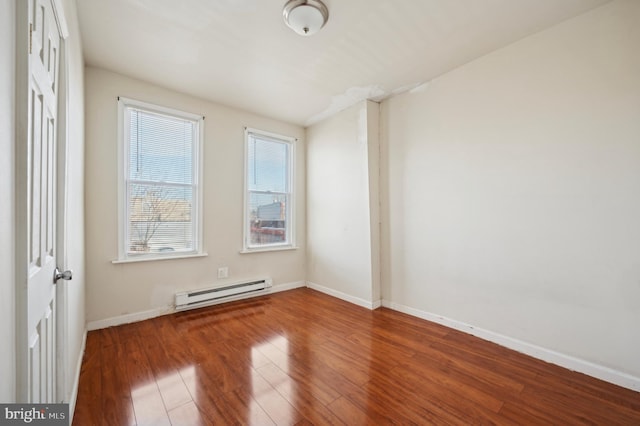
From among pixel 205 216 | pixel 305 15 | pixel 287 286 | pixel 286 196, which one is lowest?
pixel 287 286

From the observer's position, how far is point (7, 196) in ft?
2.52

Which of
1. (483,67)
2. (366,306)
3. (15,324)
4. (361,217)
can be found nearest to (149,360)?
(15,324)

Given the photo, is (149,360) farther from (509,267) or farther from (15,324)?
(509,267)

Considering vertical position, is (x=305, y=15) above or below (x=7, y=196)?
above

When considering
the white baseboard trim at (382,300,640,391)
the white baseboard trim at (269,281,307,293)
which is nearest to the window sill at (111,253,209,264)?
the white baseboard trim at (269,281,307,293)

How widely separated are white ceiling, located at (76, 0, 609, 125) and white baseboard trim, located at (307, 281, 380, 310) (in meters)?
2.71

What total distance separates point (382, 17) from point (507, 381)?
294 cm

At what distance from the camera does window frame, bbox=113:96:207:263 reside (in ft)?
9.66

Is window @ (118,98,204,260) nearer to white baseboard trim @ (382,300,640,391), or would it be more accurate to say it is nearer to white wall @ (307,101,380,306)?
white wall @ (307,101,380,306)

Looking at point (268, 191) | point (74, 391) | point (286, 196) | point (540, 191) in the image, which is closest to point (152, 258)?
point (74, 391)

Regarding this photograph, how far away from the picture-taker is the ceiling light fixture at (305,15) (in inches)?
76.9

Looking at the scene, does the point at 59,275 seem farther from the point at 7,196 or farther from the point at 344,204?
the point at 344,204

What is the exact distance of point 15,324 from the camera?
0.82 meters

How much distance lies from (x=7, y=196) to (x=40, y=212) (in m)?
0.47
